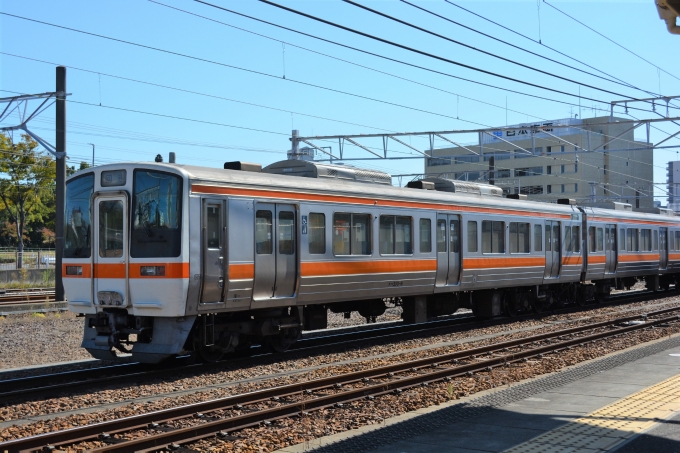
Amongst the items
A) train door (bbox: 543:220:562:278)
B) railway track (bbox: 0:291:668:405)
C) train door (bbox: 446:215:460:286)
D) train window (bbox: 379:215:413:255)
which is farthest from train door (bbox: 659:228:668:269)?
train window (bbox: 379:215:413:255)

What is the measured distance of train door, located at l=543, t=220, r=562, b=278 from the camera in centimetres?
2206

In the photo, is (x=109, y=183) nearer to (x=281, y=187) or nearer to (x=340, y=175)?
(x=281, y=187)

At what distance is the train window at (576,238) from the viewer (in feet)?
77.4

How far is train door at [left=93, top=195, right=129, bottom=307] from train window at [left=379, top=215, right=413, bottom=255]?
5404 millimetres

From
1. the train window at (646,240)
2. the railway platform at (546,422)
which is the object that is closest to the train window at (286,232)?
the railway platform at (546,422)

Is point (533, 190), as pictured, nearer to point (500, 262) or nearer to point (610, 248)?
point (610, 248)

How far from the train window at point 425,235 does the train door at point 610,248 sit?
10.9 m

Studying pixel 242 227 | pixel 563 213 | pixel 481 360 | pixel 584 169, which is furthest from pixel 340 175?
pixel 584 169

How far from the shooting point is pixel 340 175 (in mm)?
15562

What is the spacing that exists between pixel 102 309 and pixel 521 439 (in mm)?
7407

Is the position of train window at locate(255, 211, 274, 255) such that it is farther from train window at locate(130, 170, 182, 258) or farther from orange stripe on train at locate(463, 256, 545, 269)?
orange stripe on train at locate(463, 256, 545, 269)

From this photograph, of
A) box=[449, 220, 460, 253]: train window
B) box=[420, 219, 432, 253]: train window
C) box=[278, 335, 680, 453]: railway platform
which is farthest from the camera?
box=[449, 220, 460, 253]: train window

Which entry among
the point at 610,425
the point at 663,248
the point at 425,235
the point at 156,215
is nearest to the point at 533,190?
the point at 663,248

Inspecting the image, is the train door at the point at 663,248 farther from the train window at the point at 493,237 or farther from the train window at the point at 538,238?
the train window at the point at 493,237
